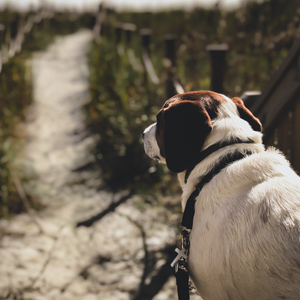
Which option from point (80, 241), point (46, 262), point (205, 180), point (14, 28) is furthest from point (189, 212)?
point (14, 28)

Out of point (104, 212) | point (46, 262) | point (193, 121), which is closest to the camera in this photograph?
point (193, 121)

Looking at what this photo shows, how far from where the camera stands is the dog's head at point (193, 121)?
6.01ft

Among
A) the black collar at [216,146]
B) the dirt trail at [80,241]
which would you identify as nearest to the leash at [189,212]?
the black collar at [216,146]

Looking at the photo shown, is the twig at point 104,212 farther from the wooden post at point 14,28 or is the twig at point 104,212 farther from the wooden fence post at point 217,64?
the wooden post at point 14,28

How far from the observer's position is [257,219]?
159 centimetres

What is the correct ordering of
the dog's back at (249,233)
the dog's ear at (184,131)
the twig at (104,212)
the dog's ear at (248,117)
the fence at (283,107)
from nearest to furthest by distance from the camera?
the dog's back at (249,233), the dog's ear at (184,131), the dog's ear at (248,117), the fence at (283,107), the twig at (104,212)

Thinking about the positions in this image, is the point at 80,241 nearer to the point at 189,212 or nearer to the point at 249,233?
the point at 189,212

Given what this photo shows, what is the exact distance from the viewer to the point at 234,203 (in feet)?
5.61

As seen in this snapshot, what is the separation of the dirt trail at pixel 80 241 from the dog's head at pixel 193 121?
1.57 m

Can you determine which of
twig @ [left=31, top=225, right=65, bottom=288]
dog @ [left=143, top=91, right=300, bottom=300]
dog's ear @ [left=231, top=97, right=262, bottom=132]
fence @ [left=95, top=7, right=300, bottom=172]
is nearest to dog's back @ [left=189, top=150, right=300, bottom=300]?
dog @ [left=143, top=91, right=300, bottom=300]

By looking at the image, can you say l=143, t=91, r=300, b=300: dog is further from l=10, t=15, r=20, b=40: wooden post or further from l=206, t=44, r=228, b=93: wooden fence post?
l=10, t=15, r=20, b=40: wooden post

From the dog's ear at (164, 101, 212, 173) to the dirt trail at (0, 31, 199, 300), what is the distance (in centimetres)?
154

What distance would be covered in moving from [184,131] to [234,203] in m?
0.42

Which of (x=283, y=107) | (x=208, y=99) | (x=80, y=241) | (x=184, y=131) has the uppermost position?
(x=208, y=99)
